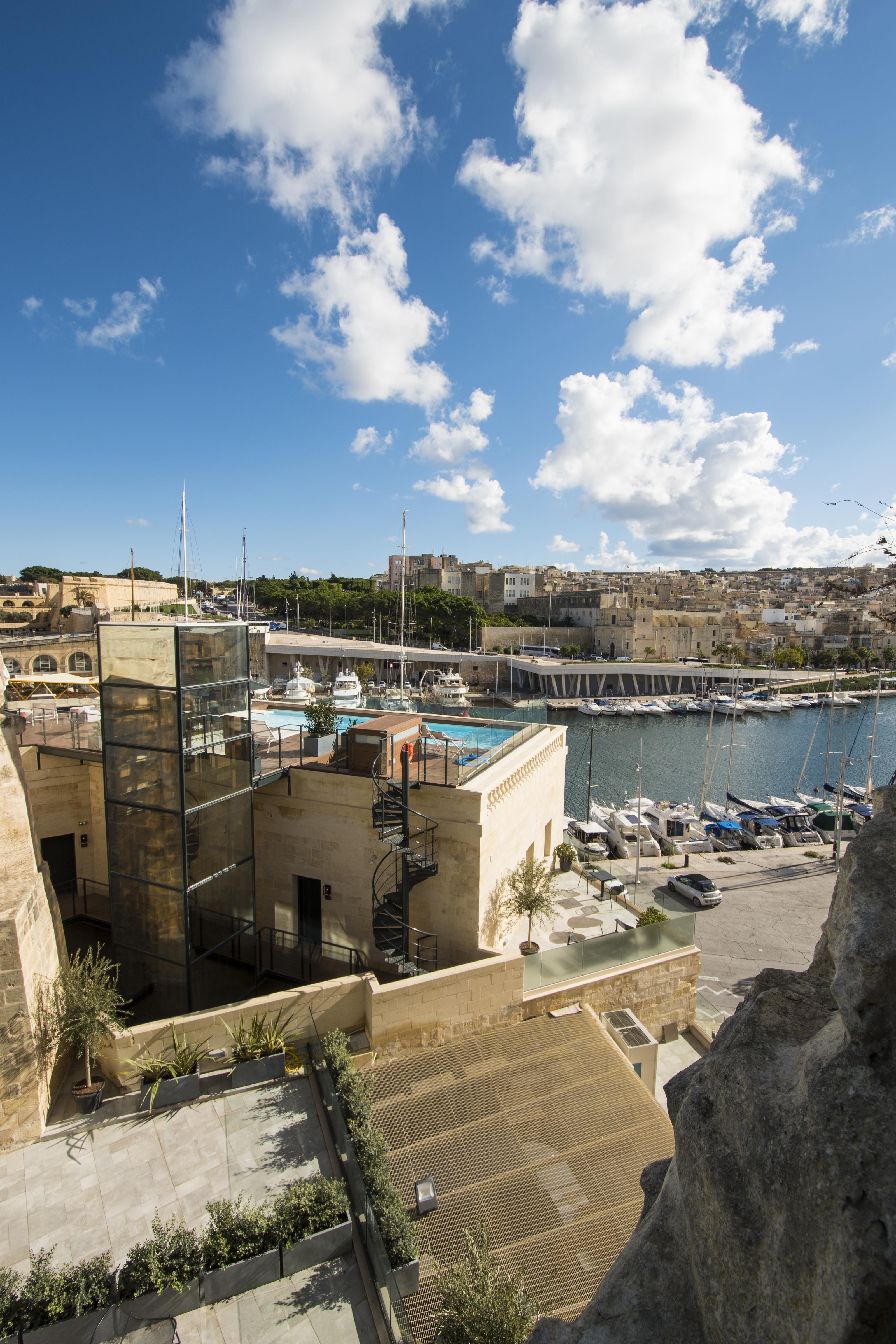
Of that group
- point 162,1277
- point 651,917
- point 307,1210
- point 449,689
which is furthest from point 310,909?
point 449,689

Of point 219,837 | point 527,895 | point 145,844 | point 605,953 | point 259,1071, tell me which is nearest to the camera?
point 259,1071

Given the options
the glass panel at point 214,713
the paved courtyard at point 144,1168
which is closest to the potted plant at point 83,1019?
the paved courtyard at point 144,1168

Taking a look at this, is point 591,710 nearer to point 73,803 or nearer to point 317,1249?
point 73,803

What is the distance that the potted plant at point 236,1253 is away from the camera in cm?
560

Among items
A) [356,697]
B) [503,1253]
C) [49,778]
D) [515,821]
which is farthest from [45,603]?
[503,1253]

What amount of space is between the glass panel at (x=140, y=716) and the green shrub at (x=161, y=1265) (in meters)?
5.52

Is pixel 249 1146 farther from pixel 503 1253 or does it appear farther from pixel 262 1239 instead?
pixel 503 1253

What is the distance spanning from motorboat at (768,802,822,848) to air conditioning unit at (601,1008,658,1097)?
871 inches

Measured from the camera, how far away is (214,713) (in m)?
9.79

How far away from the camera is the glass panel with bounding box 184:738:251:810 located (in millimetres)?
9375

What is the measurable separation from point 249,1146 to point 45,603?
79.5 meters

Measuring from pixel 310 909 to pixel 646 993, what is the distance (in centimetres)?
636

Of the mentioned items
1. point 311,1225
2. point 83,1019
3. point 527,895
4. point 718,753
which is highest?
point 83,1019

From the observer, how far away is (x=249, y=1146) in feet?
23.9
